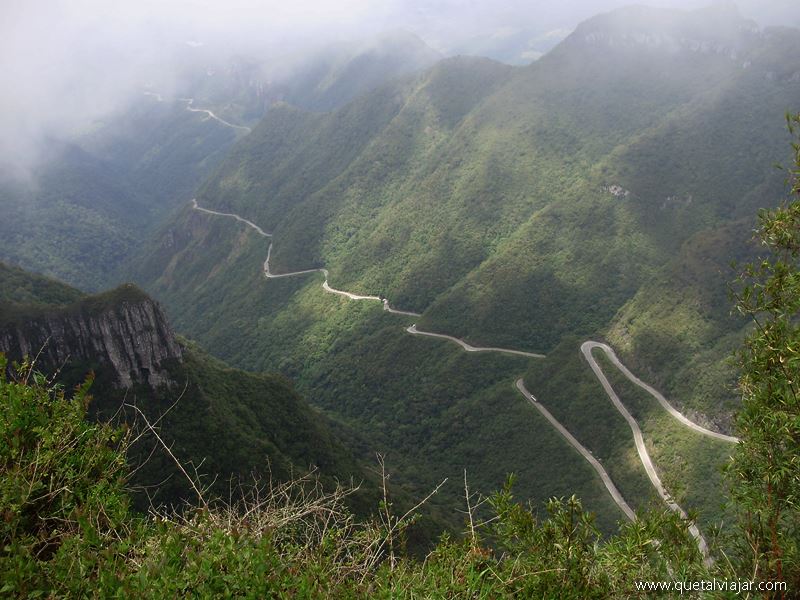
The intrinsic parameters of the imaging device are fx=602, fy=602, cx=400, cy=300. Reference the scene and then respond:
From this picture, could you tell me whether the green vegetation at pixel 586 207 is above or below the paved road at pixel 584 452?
above

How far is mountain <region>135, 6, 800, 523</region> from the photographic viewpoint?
90.8 meters

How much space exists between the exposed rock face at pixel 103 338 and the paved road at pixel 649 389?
199 feet

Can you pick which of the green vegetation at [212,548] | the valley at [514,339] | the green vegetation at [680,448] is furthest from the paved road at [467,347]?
the green vegetation at [212,548]

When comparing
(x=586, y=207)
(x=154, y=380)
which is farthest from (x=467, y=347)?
(x=154, y=380)

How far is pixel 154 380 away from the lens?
194ft

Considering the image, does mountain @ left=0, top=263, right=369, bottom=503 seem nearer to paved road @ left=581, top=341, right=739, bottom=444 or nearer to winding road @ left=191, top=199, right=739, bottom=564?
winding road @ left=191, top=199, right=739, bottom=564

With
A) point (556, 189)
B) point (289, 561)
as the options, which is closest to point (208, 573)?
point (289, 561)

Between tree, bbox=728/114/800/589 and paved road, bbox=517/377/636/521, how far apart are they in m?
56.9

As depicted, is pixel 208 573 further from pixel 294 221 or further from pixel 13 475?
pixel 294 221

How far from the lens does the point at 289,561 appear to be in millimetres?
9938

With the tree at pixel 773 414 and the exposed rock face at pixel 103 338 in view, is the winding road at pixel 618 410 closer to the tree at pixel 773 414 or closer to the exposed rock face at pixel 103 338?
the tree at pixel 773 414

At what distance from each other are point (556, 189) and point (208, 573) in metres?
154

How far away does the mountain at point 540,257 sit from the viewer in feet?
298

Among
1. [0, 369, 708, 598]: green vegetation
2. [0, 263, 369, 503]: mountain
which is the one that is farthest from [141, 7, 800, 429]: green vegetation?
[0, 369, 708, 598]: green vegetation
